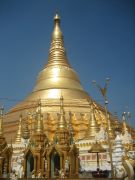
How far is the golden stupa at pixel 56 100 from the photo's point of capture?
3098 centimetres

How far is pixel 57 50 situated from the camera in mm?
40938

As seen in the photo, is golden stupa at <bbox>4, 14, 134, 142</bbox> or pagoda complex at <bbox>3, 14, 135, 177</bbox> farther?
golden stupa at <bbox>4, 14, 134, 142</bbox>

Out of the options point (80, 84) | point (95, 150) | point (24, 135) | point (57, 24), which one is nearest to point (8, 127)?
point (24, 135)

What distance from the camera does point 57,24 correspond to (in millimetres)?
43906

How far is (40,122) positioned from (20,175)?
415 centimetres

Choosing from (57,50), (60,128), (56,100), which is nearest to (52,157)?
(60,128)

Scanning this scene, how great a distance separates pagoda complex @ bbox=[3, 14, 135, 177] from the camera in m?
19.9

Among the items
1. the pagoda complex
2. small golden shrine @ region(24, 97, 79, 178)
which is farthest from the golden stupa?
small golden shrine @ region(24, 97, 79, 178)

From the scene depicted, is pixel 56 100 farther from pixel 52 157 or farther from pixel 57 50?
pixel 52 157

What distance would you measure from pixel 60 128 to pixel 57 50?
20592 millimetres

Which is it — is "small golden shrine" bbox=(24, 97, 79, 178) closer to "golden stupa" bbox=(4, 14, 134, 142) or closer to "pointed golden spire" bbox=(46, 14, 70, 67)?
"golden stupa" bbox=(4, 14, 134, 142)

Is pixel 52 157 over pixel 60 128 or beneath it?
beneath

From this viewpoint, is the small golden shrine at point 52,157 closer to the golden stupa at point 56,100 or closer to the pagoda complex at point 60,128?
the pagoda complex at point 60,128

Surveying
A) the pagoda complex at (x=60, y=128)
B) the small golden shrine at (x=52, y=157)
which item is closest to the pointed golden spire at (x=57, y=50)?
the pagoda complex at (x=60, y=128)
